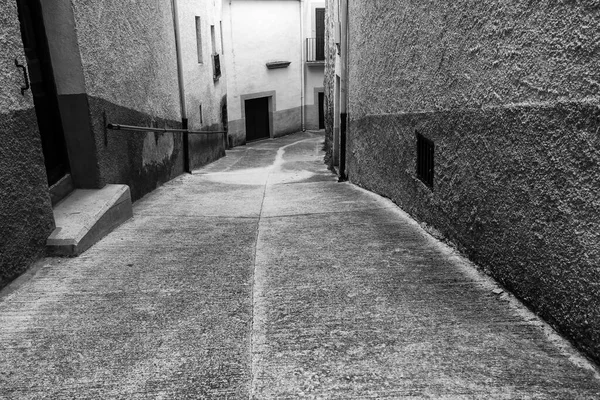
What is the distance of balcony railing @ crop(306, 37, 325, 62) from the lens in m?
24.3

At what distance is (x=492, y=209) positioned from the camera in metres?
3.28

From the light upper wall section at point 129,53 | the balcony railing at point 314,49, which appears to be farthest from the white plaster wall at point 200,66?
the balcony railing at point 314,49

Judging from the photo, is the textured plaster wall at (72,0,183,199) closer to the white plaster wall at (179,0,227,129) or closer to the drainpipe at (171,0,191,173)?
the drainpipe at (171,0,191,173)

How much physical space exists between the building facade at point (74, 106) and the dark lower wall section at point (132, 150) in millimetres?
13

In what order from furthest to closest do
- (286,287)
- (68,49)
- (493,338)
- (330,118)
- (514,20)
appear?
(330,118) < (68,49) < (286,287) < (514,20) < (493,338)

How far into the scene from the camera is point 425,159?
4832mm

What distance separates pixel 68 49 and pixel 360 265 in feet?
11.4

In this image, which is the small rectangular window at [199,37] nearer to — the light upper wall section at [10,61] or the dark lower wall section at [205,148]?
the dark lower wall section at [205,148]

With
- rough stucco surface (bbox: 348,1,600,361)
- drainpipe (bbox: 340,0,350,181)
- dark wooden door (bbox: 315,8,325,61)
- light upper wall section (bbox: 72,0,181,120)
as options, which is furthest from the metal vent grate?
dark wooden door (bbox: 315,8,325,61)

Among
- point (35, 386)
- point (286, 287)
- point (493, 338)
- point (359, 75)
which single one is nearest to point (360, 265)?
point (286, 287)

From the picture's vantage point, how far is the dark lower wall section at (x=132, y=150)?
5.39 m

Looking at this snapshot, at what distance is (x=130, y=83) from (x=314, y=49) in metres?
18.8

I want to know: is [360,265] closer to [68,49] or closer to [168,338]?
[168,338]

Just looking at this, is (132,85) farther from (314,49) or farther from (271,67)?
(314,49)
